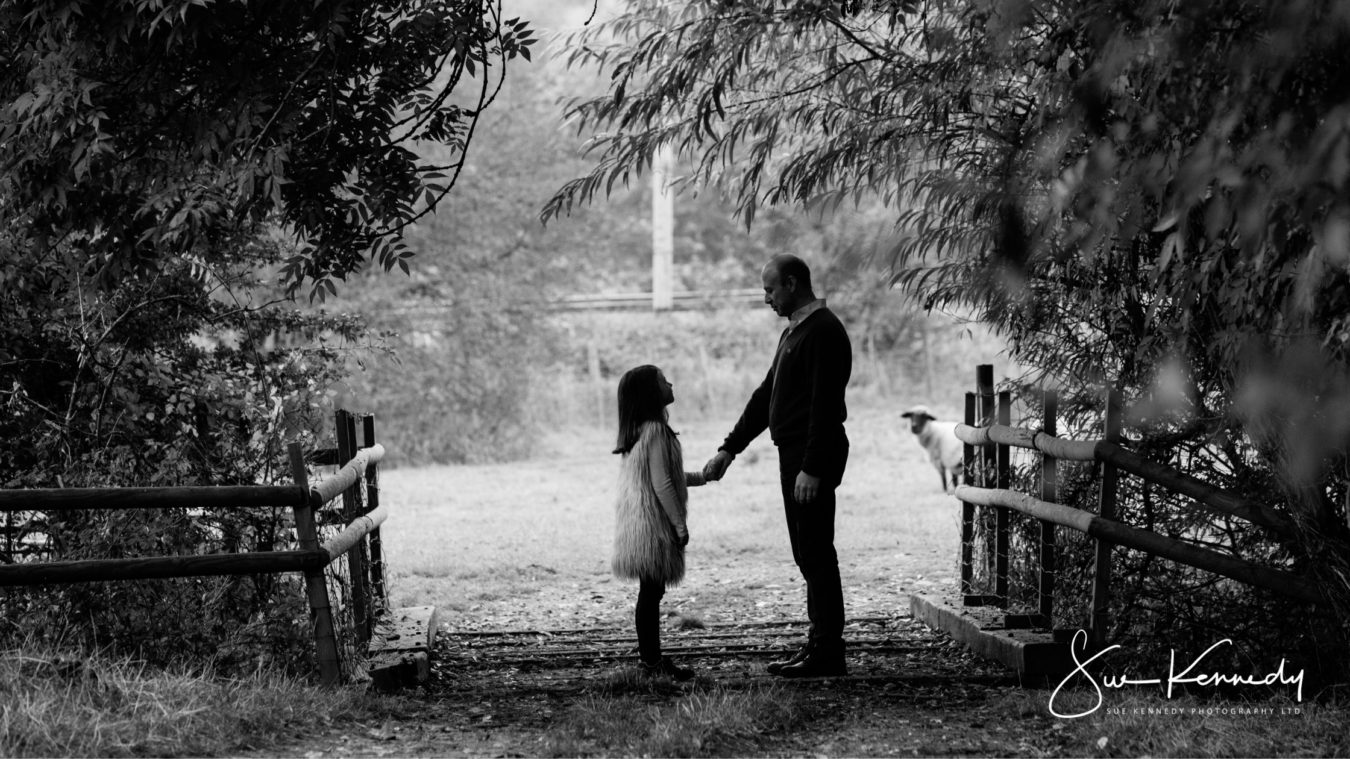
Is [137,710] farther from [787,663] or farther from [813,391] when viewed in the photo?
[813,391]

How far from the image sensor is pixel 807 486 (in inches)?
219

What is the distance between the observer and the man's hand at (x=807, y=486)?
A: 18.3ft

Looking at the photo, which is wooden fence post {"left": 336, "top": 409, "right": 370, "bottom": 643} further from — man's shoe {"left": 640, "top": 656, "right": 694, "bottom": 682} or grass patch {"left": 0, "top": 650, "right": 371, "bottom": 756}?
man's shoe {"left": 640, "top": 656, "right": 694, "bottom": 682}

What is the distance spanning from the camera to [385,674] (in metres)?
5.57

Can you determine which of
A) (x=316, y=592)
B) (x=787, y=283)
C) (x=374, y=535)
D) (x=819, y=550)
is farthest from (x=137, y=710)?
(x=787, y=283)

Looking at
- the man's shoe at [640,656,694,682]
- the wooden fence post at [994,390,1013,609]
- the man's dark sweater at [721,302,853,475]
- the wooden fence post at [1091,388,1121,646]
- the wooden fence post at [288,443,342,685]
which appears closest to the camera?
the wooden fence post at [288,443,342,685]

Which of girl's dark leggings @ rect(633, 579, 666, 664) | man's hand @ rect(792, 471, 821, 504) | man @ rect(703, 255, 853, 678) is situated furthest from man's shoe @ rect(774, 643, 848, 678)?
man's hand @ rect(792, 471, 821, 504)

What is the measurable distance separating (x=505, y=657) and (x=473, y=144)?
1459 cm

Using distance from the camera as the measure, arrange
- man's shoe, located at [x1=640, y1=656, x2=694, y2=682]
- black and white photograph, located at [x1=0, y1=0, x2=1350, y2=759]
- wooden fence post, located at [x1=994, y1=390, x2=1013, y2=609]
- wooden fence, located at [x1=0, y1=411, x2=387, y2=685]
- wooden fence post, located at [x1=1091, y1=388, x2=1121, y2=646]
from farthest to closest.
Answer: wooden fence post, located at [x1=994, y1=390, x2=1013, y2=609]
man's shoe, located at [x1=640, y1=656, x2=694, y2=682]
wooden fence post, located at [x1=1091, y1=388, x2=1121, y2=646]
wooden fence, located at [x1=0, y1=411, x2=387, y2=685]
black and white photograph, located at [x1=0, y1=0, x2=1350, y2=759]

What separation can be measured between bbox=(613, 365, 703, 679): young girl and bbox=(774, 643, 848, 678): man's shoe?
444 millimetres

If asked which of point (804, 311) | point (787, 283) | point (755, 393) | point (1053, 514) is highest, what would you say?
point (787, 283)

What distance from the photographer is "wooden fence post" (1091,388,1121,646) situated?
5375 millimetres

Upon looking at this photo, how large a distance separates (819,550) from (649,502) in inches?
30.5

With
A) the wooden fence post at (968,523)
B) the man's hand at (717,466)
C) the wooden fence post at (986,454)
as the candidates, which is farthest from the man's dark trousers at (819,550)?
the wooden fence post at (968,523)
